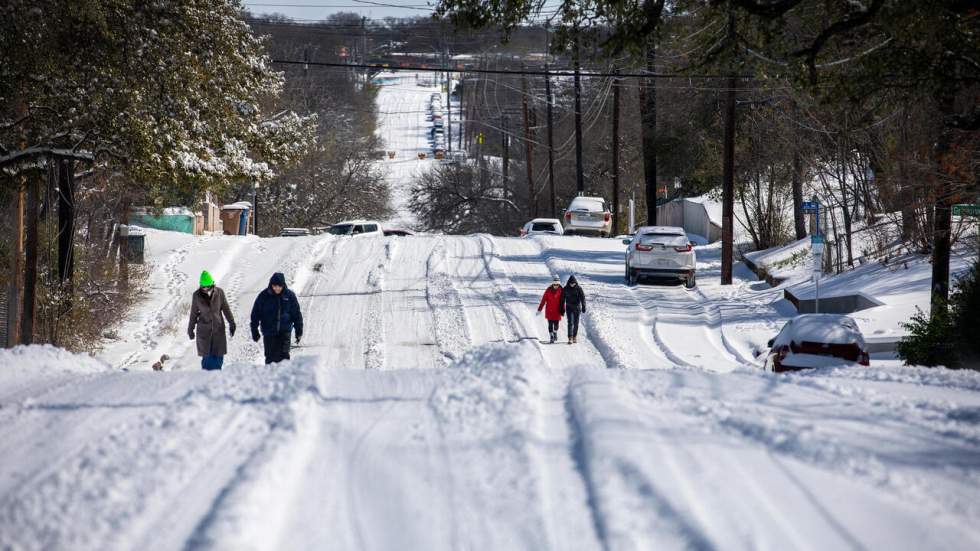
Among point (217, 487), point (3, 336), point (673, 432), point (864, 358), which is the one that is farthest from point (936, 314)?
point (3, 336)

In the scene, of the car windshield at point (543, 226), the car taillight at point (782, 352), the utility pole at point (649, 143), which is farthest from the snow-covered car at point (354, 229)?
the car taillight at point (782, 352)

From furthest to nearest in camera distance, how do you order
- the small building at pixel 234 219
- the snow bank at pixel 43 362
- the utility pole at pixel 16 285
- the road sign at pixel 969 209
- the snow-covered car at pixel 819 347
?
1. the small building at pixel 234 219
2. the utility pole at pixel 16 285
3. the road sign at pixel 969 209
4. the snow-covered car at pixel 819 347
5. the snow bank at pixel 43 362

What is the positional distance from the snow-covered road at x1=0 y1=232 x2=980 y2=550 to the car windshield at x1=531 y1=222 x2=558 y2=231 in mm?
34269

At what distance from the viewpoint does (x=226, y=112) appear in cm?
1966

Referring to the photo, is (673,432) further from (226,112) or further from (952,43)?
(226,112)

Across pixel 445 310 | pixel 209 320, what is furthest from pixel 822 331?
pixel 445 310

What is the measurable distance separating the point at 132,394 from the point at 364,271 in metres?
23.1

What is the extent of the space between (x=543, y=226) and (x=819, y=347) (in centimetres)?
3047

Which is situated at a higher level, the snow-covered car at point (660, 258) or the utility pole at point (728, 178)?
the utility pole at point (728, 178)

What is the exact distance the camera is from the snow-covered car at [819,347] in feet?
48.6

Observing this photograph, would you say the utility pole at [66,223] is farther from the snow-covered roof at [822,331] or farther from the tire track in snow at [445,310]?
the snow-covered roof at [822,331]

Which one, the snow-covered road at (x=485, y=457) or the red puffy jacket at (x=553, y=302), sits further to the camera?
the red puffy jacket at (x=553, y=302)

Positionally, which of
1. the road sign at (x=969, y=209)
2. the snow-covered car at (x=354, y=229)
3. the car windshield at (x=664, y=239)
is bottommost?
the car windshield at (x=664, y=239)

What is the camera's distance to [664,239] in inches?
1183
